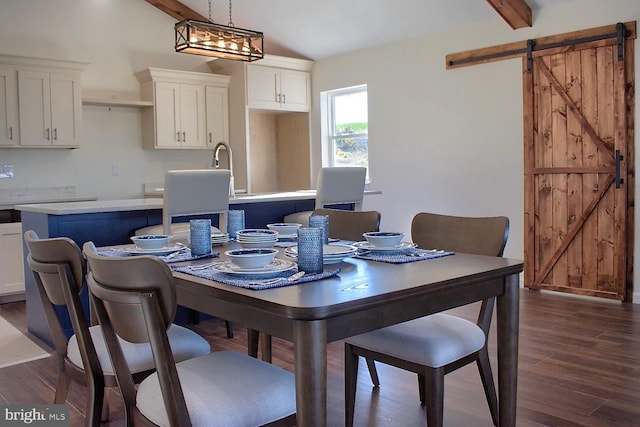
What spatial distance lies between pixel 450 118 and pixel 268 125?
8.30 ft

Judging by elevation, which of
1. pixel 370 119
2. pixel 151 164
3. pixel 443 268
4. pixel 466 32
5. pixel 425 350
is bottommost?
pixel 425 350

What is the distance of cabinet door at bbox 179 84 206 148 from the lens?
646 cm

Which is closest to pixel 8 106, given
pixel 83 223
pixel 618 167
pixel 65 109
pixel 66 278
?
pixel 65 109

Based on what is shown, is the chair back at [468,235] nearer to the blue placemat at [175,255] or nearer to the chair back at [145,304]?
the blue placemat at [175,255]

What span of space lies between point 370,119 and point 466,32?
1386mm

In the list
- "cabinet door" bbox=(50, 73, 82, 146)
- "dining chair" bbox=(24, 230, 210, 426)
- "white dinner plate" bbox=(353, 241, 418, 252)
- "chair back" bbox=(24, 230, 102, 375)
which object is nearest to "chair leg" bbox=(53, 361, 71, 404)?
"dining chair" bbox=(24, 230, 210, 426)

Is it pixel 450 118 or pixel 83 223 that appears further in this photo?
pixel 450 118

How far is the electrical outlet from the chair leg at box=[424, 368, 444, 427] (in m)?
5.00

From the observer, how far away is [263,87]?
6.66 metres

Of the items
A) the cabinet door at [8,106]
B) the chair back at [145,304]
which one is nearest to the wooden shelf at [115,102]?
the cabinet door at [8,106]

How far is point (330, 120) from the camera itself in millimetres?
7008

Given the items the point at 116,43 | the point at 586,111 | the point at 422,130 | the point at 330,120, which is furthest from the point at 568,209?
the point at 116,43

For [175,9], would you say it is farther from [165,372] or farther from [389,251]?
[165,372]

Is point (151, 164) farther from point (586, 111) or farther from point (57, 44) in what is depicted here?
point (586, 111)
